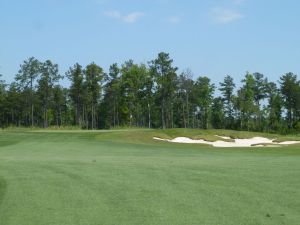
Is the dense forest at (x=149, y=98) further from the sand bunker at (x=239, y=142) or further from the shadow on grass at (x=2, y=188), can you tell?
the shadow on grass at (x=2, y=188)

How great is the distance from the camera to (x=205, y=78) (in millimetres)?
102625

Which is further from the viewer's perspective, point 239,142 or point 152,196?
point 239,142

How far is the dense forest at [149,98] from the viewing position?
9200cm

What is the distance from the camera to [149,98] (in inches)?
3659

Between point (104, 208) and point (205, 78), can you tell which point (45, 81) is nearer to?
point (205, 78)

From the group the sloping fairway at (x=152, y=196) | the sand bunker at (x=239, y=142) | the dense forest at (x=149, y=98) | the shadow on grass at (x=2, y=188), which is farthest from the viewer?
the dense forest at (x=149, y=98)

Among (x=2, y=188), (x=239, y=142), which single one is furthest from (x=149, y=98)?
(x=2, y=188)

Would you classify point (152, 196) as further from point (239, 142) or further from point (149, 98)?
point (149, 98)

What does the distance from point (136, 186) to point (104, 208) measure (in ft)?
6.53

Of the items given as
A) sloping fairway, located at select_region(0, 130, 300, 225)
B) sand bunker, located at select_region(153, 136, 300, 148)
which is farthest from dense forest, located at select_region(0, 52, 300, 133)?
sloping fairway, located at select_region(0, 130, 300, 225)

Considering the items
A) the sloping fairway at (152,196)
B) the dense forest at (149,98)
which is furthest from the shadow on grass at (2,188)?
the dense forest at (149,98)

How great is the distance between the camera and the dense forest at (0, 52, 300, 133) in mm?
92000

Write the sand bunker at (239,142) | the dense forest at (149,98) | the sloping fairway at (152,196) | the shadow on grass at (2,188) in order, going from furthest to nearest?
the dense forest at (149,98) → the sand bunker at (239,142) → the shadow on grass at (2,188) → the sloping fairway at (152,196)

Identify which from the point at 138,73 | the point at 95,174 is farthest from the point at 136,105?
the point at 95,174
